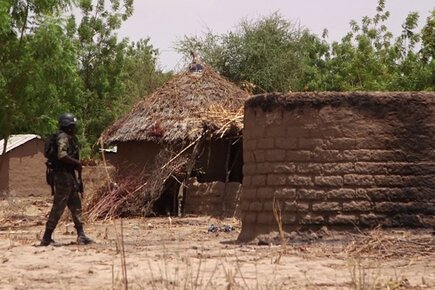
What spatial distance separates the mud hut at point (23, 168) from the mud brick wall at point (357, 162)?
16547 mm

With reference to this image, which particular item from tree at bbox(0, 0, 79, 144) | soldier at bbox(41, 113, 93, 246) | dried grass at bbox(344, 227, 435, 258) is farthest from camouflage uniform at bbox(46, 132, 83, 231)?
tree at bbox(0, 0, 79, 144)

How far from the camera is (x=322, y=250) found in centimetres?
878

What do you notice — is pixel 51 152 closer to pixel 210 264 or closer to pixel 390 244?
pixel 210 264

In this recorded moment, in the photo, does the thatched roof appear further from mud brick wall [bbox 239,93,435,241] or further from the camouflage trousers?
mud brick wall [bbox 239,93,435,241]

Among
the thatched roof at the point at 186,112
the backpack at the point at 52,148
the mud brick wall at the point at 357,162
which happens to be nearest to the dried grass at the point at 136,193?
the thatched roof at the point at 186,112

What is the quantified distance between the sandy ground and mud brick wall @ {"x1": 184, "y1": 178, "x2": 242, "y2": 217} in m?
3.80

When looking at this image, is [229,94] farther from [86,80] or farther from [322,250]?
[86,80]

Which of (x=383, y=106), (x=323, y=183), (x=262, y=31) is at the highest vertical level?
(x=262, y=31)

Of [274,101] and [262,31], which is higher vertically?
[262,31]

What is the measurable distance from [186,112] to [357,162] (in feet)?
27.0

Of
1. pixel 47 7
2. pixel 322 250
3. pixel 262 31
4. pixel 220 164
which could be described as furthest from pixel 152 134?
pixel 262 31

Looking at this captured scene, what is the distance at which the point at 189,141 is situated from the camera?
16.5 metres

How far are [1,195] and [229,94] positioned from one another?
31.3 ft

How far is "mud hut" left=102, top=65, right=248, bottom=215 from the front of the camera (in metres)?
16.1
